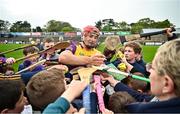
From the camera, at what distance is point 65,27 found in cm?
6719

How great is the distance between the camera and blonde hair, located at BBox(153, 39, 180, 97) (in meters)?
1.71

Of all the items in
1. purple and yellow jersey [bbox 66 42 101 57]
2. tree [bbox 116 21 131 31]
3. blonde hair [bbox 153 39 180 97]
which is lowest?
tree [bbox 116 21 131 31]

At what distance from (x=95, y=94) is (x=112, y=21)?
196 feet

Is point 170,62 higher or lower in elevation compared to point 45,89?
higher

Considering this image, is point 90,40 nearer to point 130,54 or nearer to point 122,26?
point 130,54

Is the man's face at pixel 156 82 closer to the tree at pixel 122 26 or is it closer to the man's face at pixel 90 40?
the man's face at pixel 90 40

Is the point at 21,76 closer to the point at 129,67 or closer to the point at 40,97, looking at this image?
the point at 40,97

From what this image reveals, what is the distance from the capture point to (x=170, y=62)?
171cm

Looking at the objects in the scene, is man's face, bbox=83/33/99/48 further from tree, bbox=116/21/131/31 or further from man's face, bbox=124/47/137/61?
tree, bbox=116/21/131/31

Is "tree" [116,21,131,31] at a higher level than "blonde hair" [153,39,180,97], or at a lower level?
lower

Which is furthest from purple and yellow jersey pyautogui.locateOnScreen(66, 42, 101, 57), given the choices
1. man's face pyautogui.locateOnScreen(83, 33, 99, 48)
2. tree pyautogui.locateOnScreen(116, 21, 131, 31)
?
tree pyautogui.locateOnScreen(116, 21, 131, 31)

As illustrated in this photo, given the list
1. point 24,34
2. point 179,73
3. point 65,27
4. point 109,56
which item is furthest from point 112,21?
point 179,73

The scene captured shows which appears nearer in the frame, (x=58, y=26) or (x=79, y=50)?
(x=79, y=50)

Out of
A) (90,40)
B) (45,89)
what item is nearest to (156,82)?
(45,89)
